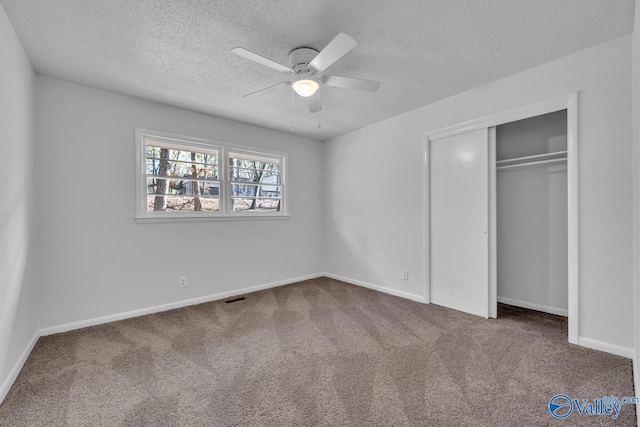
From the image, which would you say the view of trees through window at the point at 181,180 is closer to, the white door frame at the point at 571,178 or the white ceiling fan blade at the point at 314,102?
the white ceiling fan blade at the point at 314,102

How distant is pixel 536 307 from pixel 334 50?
3578 mm

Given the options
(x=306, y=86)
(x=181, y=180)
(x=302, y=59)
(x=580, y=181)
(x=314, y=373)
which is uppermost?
(x=302, y=59)

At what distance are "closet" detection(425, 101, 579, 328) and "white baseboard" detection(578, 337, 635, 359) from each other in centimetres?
75

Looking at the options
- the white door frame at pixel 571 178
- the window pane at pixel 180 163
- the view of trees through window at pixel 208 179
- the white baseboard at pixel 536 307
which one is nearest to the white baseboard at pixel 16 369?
the view of trees through window at pixel 208 179

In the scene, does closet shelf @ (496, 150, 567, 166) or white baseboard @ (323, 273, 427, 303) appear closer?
closet shelf @ (496, 150, 567, 166)

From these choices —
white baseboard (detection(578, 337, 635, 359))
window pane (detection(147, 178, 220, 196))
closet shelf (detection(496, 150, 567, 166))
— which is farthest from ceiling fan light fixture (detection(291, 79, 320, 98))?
white baseboard (detection(578, 337, 635, 359))

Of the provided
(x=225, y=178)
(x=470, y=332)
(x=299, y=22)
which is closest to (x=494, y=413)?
(x=470, y=332)

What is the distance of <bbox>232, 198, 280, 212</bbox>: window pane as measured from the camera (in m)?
4.09

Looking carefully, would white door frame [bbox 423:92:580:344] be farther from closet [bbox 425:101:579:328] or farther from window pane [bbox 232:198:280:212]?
window pane [bbox 232:198:280:212]

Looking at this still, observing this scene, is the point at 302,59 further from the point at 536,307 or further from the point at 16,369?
the point at 536,307

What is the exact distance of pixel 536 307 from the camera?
327 centimetres

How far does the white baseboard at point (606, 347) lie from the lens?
2.13 meters

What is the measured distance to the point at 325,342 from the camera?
2.50 metres

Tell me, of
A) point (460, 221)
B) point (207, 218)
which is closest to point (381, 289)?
point (460, 221)
